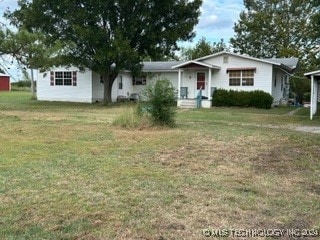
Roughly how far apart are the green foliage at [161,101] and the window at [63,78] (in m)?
19.3

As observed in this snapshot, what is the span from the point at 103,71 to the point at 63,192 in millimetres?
21161

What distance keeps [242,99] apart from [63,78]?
14.2 m

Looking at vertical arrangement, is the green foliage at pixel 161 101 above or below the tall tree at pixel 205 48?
below

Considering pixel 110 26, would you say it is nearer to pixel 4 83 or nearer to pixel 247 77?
pixel 247 77

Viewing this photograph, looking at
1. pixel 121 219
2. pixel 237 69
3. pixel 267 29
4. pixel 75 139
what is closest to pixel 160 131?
pixel 75 139

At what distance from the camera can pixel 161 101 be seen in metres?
12.7

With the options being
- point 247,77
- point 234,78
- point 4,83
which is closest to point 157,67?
point 234,78

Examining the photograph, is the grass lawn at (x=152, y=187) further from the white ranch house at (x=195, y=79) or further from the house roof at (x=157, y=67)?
the house roof at (x=157, y=67)

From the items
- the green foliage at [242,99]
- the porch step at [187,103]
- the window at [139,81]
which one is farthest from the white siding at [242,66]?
the window at [139,81]

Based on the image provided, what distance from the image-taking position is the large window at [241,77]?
2700 centimetres

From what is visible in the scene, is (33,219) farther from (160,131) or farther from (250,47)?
(250,47)

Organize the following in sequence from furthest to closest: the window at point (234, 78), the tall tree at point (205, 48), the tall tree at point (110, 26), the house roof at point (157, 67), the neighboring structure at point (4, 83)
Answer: the neighboring structure at point (4, 83) < the tall tree at point (205, 48) < the house roof at point (157, 67) < the window at point (234, 78) < the tall tree at point (110, 26)

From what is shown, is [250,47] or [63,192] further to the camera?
[250,47]

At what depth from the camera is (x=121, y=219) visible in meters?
4.18
